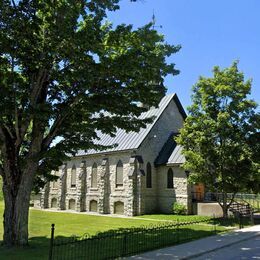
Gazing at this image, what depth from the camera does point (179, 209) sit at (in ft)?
95.9

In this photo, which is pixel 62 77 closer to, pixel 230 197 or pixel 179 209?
pixel 179 209

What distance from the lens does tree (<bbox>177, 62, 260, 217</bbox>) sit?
72.9ft

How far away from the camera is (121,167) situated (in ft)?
108

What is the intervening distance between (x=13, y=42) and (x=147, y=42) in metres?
4.61

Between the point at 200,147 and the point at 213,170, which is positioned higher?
the point at 200,147

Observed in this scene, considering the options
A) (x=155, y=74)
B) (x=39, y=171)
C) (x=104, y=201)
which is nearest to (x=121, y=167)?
(x=104, y=201)

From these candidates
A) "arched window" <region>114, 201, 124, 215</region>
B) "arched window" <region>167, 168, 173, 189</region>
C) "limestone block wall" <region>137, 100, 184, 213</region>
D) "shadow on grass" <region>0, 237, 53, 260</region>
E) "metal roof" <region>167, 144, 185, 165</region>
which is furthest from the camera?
"arched window" <region>114, 201, 124, 215</region>

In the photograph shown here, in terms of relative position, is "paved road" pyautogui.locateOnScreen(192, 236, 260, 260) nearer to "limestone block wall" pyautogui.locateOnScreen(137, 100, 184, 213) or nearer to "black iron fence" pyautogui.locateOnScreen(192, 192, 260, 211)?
"black iron fence" pyautogui.locateOnScreen(192, 192, 260, 211)

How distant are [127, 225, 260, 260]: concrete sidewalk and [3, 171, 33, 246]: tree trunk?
4.80m

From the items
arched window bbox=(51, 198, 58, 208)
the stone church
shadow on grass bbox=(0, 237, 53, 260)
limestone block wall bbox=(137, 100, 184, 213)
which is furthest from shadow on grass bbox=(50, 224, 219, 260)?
arched window bbox=(51, 198, 58, 208)

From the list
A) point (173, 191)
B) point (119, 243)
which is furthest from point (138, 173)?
point (119, 243)

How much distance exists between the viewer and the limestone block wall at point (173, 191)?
1168 inches

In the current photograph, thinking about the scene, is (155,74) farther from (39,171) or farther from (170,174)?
(170,174)

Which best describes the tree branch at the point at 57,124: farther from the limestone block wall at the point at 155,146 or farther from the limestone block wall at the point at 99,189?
the limestone block wall at the point at 155,146
